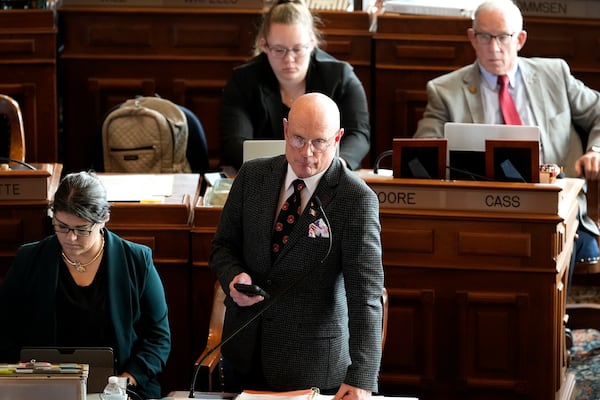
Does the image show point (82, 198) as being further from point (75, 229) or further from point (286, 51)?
point (286, 51)

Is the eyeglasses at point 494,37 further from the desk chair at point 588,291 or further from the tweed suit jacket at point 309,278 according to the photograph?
the tweed suit jacket at point 309,278

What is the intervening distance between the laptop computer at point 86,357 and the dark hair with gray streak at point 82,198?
1.54 ft

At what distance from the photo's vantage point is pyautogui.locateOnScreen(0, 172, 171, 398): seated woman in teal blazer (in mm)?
3828

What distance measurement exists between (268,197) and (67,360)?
691mm

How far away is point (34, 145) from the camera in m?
6.23

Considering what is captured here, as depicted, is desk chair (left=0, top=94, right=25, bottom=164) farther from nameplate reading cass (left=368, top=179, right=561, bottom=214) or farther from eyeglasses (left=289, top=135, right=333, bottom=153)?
eyeglasses (left=289, top=135, right=333, bottom=153)

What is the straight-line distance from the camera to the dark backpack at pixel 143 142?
5344 millimetres

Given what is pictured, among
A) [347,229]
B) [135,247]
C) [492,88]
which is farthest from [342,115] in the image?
[347,229]

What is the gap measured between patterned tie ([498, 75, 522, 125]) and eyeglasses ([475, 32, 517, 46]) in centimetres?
16

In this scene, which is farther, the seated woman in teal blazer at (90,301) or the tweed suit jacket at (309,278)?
the seated woman in teal blazer at (90,301)

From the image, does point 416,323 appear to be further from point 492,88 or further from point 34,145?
point 34,145

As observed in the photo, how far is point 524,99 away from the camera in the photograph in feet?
17.8

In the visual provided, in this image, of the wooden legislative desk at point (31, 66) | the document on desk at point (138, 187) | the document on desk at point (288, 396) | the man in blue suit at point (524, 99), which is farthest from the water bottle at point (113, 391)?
the wooden legislative desk at point (31, 66)

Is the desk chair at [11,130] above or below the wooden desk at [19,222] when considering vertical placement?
above
